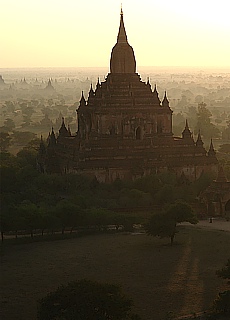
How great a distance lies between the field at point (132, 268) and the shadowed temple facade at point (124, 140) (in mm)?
8946

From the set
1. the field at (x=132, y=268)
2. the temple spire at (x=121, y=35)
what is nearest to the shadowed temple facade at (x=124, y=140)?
the temple spire at (x=121, y=35)

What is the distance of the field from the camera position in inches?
874

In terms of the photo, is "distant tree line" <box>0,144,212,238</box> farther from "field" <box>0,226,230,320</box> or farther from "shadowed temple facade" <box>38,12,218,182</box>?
"shadowed temple facade" <box>38,12,218,182</box>

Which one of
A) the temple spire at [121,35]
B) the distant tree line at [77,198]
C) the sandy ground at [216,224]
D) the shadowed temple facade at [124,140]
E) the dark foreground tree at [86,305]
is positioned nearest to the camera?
the dark foreground tree at [86,305]

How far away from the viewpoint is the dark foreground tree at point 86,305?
18.7 m

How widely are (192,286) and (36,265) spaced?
6.33 m

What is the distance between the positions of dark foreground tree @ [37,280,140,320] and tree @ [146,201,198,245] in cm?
1074

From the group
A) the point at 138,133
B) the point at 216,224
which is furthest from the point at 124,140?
the point at 216,224

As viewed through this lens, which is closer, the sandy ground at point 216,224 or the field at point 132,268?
the field at point 132,268

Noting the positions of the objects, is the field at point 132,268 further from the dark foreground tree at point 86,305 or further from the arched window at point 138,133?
the arched window at point 138,133

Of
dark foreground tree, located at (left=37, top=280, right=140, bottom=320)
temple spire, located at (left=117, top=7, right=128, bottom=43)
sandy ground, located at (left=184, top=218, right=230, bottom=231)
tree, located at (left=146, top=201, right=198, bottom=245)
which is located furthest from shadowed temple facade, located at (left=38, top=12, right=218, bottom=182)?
dark foreground tree, located at (left=37, top=280, right=140, bottom=320)

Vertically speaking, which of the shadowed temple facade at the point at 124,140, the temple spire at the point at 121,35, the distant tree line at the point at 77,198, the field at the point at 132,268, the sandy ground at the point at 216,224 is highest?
the temple spire at the point at 121,35

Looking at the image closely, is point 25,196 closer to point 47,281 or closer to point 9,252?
point 9,252

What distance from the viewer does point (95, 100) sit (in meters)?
43.8
